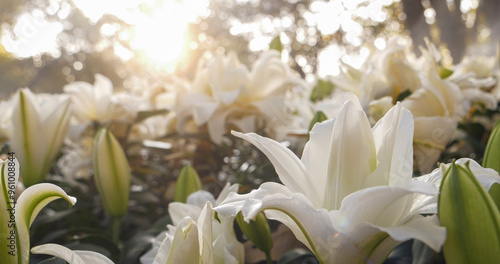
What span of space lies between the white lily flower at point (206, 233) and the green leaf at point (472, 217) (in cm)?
19

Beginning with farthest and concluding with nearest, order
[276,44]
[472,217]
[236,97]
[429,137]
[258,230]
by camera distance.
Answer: [276,44]
[236,97]
[429,137]
[258,230]
[472,217]

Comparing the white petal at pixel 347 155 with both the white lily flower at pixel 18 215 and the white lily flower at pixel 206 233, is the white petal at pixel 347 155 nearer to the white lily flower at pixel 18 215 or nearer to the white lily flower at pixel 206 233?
the white lily flower at pixel 206 233

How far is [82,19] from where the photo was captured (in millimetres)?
6516

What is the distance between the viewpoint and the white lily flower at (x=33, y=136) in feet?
2.25

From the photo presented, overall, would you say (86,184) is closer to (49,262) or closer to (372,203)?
(49,262)

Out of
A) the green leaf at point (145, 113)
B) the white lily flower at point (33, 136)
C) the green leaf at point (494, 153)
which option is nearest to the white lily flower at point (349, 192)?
the green leaf at point (494, 153)

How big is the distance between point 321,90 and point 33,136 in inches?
24.5

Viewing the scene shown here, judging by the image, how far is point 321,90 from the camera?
1.06m

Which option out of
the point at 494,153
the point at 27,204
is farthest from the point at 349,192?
the point at 27,204

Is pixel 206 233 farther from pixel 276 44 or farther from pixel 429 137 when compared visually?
pixel 276 44

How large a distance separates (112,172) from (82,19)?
21.3 ft

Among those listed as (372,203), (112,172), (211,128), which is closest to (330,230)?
(372,203)

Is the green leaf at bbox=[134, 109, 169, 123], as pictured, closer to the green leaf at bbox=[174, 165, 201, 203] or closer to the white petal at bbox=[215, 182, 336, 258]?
the green leaf at bbox=[174, 165, 201, 203]

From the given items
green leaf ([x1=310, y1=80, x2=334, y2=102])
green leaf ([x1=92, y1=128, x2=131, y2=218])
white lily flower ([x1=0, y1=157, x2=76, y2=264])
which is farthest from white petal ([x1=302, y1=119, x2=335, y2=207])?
green leaf ([x1=310, y1=80, x2=334, y2=102])
